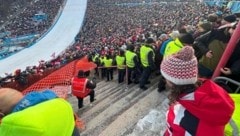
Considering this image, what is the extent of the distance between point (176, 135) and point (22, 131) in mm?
1202

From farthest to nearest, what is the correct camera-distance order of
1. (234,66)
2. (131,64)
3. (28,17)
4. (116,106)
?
(28,17), (131,64), (116,106), (234,66)

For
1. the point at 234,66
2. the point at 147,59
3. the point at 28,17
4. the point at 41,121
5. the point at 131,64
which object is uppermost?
the point at 41,121

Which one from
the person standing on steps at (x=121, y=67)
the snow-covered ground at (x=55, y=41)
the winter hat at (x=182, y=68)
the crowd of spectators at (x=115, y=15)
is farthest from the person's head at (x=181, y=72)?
the crowd of spectators at (x=115, y=15)

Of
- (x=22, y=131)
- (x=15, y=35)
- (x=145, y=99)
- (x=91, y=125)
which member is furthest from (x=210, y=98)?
(x=15, y=35)

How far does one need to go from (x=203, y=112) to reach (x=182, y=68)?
1.59ft

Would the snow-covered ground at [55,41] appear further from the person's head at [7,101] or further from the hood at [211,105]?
the hood at [211,105]

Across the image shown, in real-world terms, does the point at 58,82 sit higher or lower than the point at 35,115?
lower

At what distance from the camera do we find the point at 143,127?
6422 mm

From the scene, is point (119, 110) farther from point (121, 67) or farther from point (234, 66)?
point (234, 66)

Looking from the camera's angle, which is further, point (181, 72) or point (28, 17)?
point (28, 17)

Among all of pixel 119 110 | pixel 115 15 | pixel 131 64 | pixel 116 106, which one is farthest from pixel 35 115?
pixel 115 15

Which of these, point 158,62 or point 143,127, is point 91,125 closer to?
point 143,127

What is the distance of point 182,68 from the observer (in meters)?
2.95

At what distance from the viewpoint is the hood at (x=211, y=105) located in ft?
8.27
